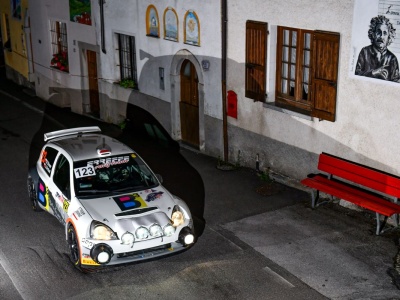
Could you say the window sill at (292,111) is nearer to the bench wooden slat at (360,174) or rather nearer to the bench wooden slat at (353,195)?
the bench wooden slat at (360,174)

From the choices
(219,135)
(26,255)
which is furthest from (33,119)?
(26,255)

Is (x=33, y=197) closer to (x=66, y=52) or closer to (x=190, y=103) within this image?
(x=190, y=103)

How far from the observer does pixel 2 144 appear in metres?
17.4

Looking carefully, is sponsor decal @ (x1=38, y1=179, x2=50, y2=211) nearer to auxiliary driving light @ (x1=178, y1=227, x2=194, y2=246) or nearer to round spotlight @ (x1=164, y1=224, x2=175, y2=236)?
round spotlight @ (x1=164, y1=224, x2=175, y2=236)

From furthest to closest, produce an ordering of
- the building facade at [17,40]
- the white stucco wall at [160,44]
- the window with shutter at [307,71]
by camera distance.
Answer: the building facade at [17,40]
the white stucco wall at [160,44]
the window with shutter at [307,71]

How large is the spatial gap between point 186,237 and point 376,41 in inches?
189

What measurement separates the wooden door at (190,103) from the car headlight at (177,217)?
20.2ft

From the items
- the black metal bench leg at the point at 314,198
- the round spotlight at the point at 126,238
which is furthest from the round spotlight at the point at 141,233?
the black metal bench leg at the point at 314,198

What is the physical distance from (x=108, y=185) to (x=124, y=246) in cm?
140

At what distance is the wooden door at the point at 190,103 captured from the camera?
16.3 m

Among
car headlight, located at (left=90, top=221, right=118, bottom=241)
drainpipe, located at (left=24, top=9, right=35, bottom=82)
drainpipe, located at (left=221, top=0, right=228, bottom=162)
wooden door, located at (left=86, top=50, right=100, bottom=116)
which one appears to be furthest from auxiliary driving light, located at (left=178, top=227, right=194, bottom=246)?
drainpipe, located at (left=24, top=9, right=35, bottom=82)

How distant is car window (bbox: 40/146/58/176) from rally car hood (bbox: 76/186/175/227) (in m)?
1.55

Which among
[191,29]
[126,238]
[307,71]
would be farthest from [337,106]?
[126,238]

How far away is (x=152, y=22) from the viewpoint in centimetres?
1691
